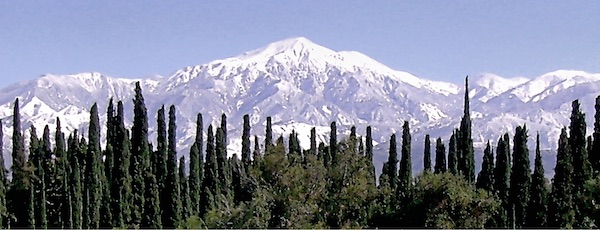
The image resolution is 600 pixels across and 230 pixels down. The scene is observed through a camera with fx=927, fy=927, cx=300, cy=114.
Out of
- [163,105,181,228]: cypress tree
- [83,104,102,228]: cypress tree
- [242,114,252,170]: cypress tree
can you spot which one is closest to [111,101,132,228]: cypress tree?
[163,105,181,228]: cypress tree

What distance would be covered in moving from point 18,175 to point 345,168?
180ft

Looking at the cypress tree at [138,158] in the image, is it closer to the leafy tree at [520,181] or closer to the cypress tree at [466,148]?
the cypress tree at [466,148]

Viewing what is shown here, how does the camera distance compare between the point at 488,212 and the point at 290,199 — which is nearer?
the point at 290,199

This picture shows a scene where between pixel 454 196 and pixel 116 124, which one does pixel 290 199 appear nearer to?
pixel 454 196

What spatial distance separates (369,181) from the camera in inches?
2003

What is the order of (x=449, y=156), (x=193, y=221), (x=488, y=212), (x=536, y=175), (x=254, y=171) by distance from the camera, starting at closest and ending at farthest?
(x=193, y=221) < (x=254, y=171) < (x=488, y=212) < (x=536, y=175) < (x=449, y=156)

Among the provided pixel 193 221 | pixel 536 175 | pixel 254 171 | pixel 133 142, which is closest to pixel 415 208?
pixel 254 171

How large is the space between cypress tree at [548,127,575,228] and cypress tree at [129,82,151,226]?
37074 millimetres

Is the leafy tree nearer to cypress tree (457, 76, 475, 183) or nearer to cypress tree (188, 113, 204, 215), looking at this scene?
cypress tree (457, 76, 475, 183)

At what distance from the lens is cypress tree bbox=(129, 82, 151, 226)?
8669 centimetres

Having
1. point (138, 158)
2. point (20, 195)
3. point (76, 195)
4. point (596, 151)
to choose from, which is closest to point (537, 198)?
point (596, 151)

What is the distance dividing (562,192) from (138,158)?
1534 inches

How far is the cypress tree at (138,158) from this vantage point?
86688 millimetres

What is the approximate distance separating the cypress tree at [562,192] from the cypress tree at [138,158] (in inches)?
1460
